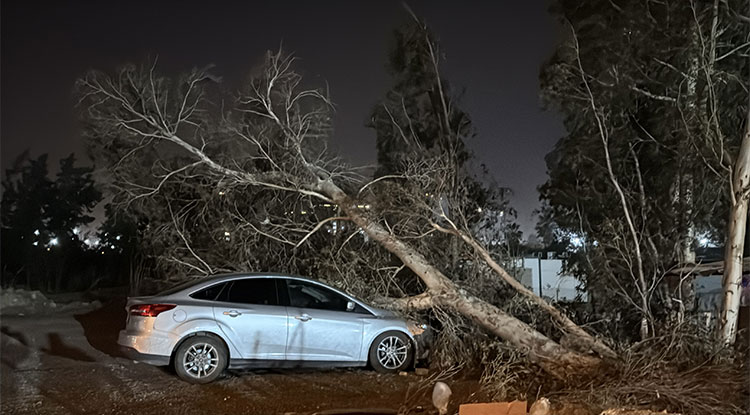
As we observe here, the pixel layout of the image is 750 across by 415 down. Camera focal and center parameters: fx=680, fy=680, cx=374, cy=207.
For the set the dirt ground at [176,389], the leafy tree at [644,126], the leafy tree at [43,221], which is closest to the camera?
the dirt ground at [176,389]

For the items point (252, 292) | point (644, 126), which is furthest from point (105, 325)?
point (644, 126)

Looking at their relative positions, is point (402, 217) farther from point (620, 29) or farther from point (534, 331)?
point (620, 29)

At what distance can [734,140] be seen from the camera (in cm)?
1051

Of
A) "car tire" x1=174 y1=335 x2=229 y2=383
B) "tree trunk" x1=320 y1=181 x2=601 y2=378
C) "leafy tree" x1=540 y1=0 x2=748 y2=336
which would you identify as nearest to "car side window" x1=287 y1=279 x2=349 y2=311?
"car tire" x1=174 y1=335 x2=229 y2=383

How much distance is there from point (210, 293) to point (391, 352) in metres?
2.50

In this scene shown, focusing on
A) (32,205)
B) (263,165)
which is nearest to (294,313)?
(263,165)

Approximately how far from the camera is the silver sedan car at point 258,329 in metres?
8.12

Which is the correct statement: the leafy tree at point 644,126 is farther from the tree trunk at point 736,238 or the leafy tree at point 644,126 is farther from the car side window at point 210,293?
the car side window at point 210,293

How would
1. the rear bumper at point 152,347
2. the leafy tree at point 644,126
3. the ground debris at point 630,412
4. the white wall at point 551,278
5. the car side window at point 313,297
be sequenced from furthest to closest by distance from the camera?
the white wall at point 551,278 → the leafy tree at point 644,126 → the car side window at point 313,297 → the rear bumper at point 152,347 → the ground debris at point 630,412

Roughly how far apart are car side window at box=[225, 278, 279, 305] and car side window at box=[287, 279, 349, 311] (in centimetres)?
24


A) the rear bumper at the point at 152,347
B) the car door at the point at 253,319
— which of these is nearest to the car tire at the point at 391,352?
the car door at the point at 253,319

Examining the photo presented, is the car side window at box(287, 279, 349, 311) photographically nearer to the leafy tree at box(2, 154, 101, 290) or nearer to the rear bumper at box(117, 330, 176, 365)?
the rear bumper at box(117, 330, 176, 365)

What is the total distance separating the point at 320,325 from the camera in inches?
343

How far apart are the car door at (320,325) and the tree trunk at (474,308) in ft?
4.53
